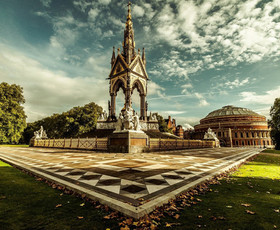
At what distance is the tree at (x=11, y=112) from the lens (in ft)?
80.6

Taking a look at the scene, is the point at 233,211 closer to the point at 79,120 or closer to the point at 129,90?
the point at 129,90

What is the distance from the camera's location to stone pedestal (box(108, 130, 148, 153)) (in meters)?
11.9

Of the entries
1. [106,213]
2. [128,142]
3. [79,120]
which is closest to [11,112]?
[79,120]

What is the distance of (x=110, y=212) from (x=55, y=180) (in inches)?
85.8

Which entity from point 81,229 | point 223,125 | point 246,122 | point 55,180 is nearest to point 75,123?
point 55,180

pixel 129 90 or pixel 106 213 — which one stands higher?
pixel 129 90

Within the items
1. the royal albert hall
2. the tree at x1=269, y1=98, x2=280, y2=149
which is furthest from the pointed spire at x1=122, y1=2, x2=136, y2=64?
the royal albert hall

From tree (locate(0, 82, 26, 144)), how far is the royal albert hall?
49.3 meters

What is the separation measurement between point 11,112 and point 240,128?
73.3 metres

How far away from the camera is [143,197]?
2.45 meters

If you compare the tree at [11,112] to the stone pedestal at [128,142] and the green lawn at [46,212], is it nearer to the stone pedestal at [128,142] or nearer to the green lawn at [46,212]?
the stone pedestal at [128,142]

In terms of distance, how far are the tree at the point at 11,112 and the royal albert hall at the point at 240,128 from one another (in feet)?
162

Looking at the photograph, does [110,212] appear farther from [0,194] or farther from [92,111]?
[92,111]

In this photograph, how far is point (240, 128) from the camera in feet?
197
